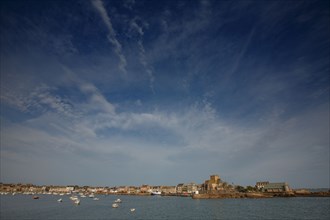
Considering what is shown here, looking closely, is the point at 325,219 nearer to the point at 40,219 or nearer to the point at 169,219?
the point at 169,219

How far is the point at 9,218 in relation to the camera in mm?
48062

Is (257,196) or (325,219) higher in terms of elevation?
(257,196)

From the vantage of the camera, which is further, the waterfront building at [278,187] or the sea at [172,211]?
the waterfront building at [278,187]

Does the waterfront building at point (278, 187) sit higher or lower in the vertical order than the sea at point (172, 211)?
higher

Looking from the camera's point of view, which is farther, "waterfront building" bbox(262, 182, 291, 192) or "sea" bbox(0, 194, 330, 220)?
"waterfront building" bbox(262, 182, 291, 192)

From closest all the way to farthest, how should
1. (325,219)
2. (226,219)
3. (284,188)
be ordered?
(325,219), (226,219), (284,188)

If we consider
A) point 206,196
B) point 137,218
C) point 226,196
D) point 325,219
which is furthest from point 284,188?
point 137,218

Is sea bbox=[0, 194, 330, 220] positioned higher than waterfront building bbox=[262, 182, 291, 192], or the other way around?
waterfront building bbox=[262, 182, 291, 192]

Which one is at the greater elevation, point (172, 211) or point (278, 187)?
point (278, 187)

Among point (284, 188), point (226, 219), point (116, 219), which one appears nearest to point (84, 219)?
point (116, 219)

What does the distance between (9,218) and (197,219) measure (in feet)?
121

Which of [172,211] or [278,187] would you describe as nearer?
[172,211]

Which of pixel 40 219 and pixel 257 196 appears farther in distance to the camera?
pixel 257 196

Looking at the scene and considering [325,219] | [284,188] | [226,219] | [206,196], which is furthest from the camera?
[284,188]
